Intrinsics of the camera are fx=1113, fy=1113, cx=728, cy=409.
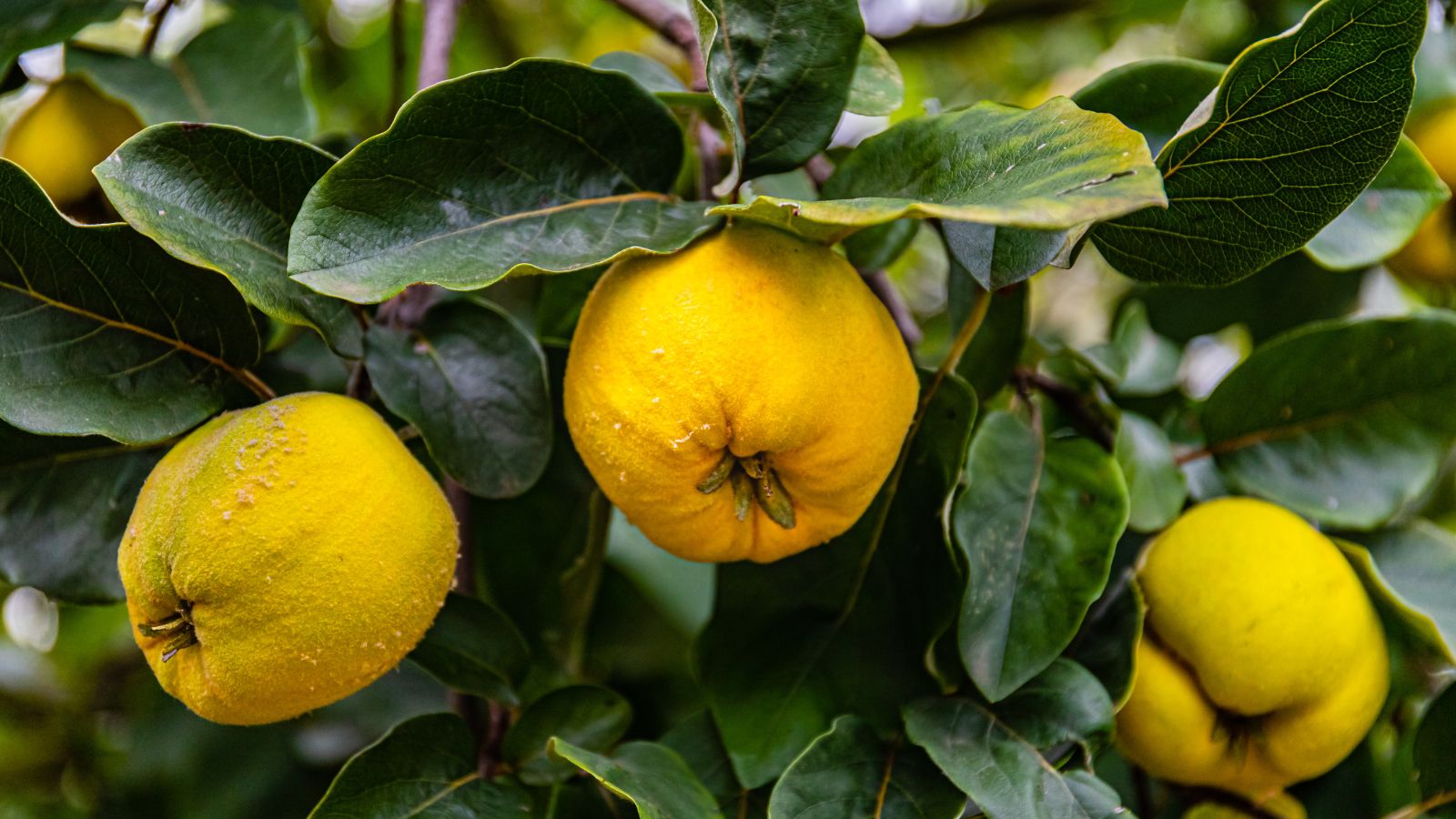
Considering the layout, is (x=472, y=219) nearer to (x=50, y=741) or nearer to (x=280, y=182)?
(x=280, y=182)

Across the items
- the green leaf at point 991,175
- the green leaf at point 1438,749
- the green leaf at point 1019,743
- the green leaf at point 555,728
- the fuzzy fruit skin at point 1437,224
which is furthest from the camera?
the fuzzy fruit skin at point 1437,224

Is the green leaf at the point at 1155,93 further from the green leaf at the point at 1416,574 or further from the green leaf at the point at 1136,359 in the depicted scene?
the green leaf at the point at 1416,574

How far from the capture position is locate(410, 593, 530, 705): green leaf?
2.63 feet

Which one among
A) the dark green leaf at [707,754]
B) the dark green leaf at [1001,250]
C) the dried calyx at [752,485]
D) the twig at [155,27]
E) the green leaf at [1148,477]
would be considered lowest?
the dark green leaf at [707,754]

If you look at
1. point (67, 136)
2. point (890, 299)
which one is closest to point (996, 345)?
point (890, 299)

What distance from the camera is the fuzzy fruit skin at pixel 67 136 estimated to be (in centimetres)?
94

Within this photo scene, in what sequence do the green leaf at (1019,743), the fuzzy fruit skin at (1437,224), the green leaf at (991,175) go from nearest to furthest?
the green leaf at (991,175), the green leaf at (1019,743), the fuzzy fruit skin at (1437,224)

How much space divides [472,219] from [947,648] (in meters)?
0.45

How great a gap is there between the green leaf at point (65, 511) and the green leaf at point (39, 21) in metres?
0.38

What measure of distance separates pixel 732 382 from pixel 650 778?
0.30m

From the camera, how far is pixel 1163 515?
874 millimetres

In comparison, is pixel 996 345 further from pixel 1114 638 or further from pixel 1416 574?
pixel 1416 574

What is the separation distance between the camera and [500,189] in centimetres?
69

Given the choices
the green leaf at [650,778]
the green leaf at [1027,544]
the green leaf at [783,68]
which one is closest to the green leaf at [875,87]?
the green leaf at [783,68]
